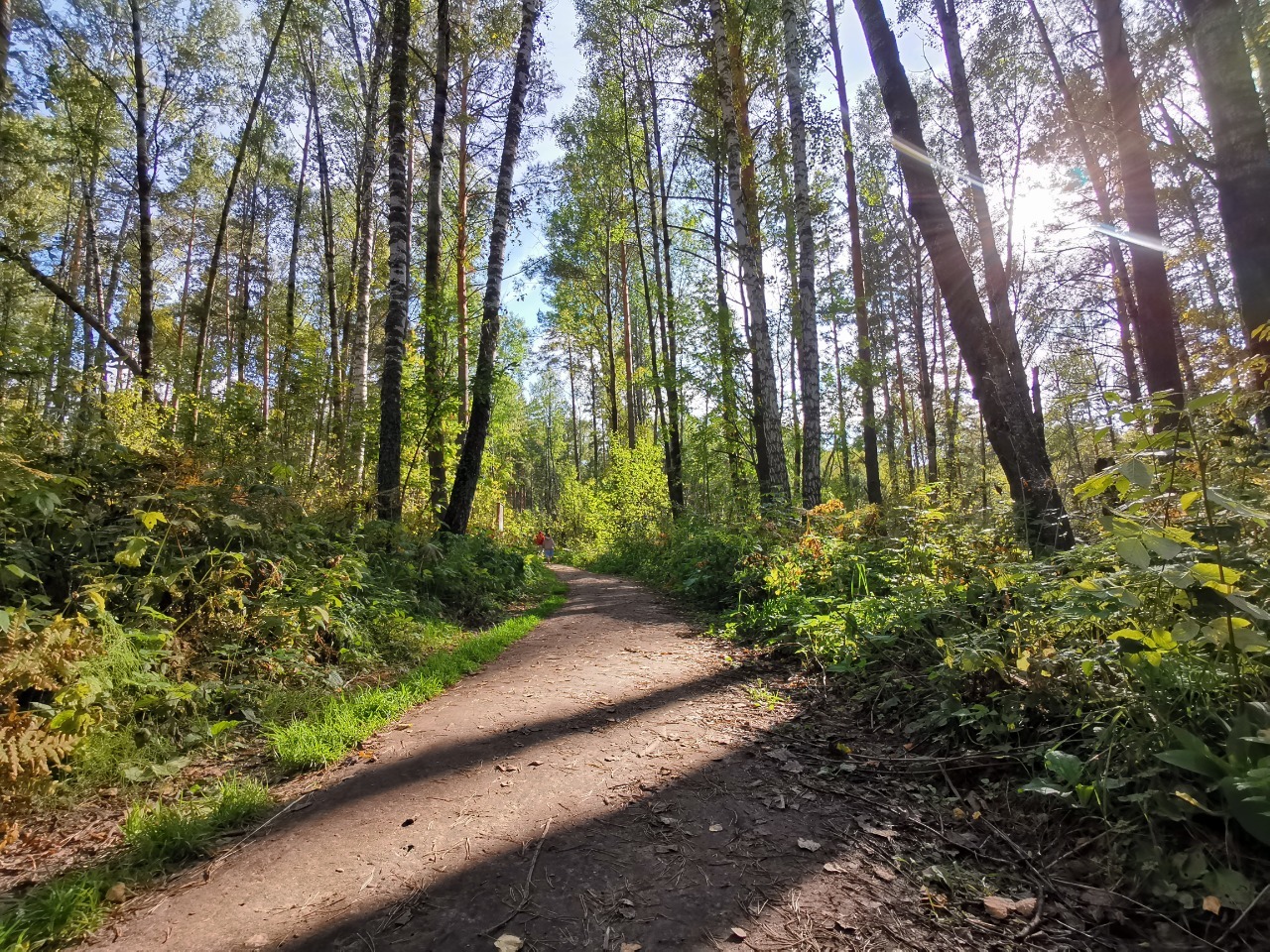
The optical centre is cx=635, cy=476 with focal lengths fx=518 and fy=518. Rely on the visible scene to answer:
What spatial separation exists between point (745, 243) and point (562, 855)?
10993 millimetres

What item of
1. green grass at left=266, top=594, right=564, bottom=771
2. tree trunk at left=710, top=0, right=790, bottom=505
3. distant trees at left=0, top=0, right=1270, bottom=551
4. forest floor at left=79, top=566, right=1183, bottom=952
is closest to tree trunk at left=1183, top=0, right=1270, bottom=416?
distant trees at left=0, top=0, right=1270, bottom=551

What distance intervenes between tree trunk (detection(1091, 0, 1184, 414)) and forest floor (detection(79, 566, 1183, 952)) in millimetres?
6023

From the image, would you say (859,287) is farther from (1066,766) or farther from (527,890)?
(527,890)

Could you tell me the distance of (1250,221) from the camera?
15.6 feet

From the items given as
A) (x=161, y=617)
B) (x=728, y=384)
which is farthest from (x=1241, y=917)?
(x=728, y=384)

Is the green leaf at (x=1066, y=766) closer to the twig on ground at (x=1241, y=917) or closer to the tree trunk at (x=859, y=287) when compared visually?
the twig on ground at (x=1241, y=917)

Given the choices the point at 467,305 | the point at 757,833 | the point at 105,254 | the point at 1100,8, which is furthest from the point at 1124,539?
the point at 105,254

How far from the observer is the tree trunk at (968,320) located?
512 cm

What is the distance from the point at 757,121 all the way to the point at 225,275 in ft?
81.1

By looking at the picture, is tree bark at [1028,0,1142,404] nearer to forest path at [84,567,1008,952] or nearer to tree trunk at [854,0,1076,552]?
tree trunk at [854,0,1076,552]

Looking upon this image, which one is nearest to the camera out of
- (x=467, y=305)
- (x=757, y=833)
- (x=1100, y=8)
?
(x=757, y=833)

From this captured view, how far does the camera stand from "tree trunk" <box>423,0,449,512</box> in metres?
8.91

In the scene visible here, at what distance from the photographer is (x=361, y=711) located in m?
3.65

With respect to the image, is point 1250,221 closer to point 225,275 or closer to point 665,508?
point 665,508
